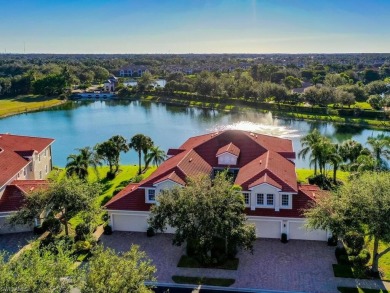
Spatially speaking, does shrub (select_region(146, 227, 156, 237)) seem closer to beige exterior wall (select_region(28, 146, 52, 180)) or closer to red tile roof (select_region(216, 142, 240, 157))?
red tile roof (select_region(216, 142, 240, 157))

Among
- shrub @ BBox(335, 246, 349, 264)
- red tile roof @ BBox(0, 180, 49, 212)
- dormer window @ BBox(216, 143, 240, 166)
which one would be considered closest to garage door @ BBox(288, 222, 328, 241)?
shrub @ BBox(335, 246, 349, 264)

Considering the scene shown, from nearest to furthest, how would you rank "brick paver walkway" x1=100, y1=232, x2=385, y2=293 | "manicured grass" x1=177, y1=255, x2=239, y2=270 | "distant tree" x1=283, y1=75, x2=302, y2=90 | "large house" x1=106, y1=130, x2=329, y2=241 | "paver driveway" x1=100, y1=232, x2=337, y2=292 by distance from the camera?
1. "brick paver walkway" x1=100, y1=232, x2=385, y2=293
2. "paver driveway" x1=100, y1=232, x2=337, y2=292
3. "manicured grass" x1=177, y1=255, x2=239, y2=270
4. "large house" x1=106, y1=130, x2=329, y2=241
5. "distant tree" x1=283, y1=75, x2=302, y2=90

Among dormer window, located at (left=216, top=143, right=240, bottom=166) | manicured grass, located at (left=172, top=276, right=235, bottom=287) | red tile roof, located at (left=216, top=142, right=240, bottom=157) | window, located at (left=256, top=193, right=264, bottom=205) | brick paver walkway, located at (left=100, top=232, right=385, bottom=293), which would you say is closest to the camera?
brick paver walkway, located at (left=100, top=232, right=385, bottom=293)

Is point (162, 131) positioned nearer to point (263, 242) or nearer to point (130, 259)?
point (263, 242)

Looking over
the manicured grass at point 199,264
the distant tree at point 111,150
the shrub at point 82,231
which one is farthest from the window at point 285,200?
the distant tree at point 111,150

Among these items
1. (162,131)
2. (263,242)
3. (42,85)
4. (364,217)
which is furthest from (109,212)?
(42,85)

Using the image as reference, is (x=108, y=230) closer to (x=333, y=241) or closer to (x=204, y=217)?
(x=204, y=217)

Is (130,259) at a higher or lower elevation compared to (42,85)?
lower
